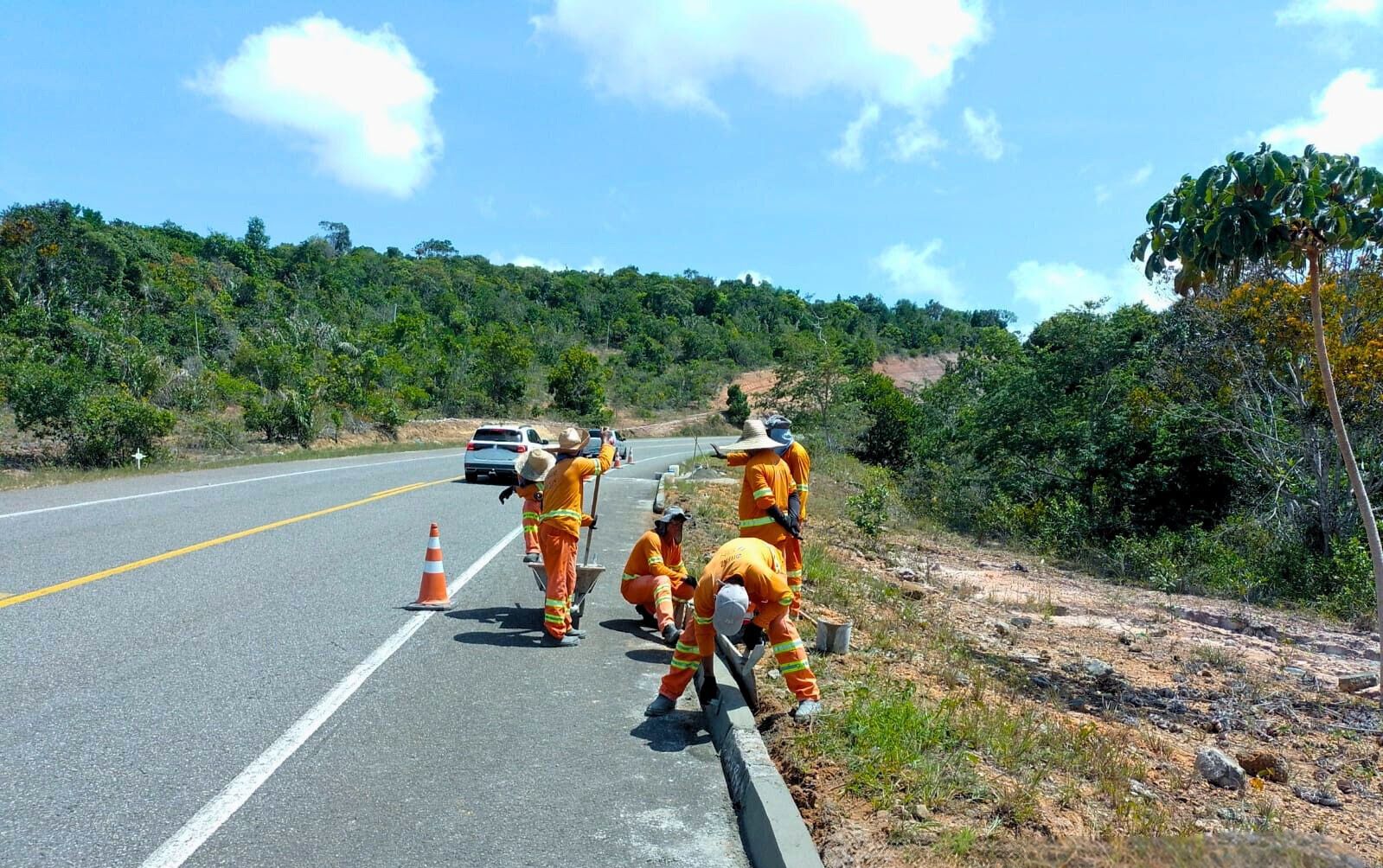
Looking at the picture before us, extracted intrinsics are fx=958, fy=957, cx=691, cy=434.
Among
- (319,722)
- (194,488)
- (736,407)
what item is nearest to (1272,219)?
(319,722)

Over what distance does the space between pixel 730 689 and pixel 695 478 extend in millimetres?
19037

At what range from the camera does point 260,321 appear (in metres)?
52.9

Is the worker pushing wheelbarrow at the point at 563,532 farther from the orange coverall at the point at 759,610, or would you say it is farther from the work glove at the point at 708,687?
the orange coverall at the point at 759,610

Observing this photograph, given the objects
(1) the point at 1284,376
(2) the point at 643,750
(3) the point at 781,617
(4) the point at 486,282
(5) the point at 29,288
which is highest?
(4) the point at 486,282

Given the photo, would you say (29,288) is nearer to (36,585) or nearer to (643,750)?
(36,585)

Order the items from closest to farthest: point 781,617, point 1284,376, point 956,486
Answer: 1. point 781,617
2. point 1284,376
3. point 956,486

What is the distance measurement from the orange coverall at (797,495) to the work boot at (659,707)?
6.13 ft

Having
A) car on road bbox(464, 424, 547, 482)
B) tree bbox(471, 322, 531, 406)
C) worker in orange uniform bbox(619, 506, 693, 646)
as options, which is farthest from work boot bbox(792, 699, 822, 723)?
tree bbox(471, 322, 531, 406)

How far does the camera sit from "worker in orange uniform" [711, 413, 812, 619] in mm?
8207

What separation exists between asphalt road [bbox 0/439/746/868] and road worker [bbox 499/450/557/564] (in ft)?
1.80

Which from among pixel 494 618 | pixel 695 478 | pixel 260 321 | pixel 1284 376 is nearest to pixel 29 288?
pixel 260 321

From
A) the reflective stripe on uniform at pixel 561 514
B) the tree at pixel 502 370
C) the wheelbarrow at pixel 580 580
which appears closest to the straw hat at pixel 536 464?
the reflective stripe on uniform at pixel 561 514

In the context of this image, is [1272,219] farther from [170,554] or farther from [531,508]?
[170,554]

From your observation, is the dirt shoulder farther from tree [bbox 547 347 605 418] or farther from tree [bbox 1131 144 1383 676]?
tree [bbox 547 347 605 418]
